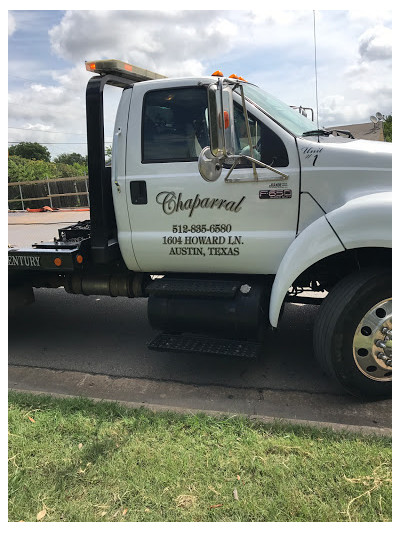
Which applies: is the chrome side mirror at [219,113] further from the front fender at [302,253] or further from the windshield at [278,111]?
the front fender at [302,253]

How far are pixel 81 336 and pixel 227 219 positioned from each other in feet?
7.45

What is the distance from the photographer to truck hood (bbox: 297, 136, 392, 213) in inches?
119

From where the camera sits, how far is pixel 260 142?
323cm

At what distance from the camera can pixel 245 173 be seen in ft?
10.6

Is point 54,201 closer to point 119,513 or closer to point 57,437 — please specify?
point 57,437

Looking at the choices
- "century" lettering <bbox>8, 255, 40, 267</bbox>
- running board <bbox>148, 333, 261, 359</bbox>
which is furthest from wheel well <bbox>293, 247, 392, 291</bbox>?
"century" lettering <bbox>8, 255, 40, 267</bbox>

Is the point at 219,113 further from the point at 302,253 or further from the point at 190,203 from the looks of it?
the point at 302,253

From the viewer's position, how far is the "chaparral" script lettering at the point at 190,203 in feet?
10.9

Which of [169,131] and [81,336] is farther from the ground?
[169,131]

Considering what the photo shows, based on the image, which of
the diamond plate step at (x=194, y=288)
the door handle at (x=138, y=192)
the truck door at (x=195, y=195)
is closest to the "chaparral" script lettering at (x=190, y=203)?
the truck door at (x=195, y=195)

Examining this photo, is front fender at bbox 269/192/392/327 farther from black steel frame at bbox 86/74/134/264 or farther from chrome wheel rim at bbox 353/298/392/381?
black steel frame at bbox 86/74/134/264

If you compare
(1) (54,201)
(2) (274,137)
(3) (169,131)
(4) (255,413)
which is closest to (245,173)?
(2) (274,137)

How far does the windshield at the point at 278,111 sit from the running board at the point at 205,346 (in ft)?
5.33

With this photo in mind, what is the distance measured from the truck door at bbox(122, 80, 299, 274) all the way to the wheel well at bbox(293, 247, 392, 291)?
1.00 feet
